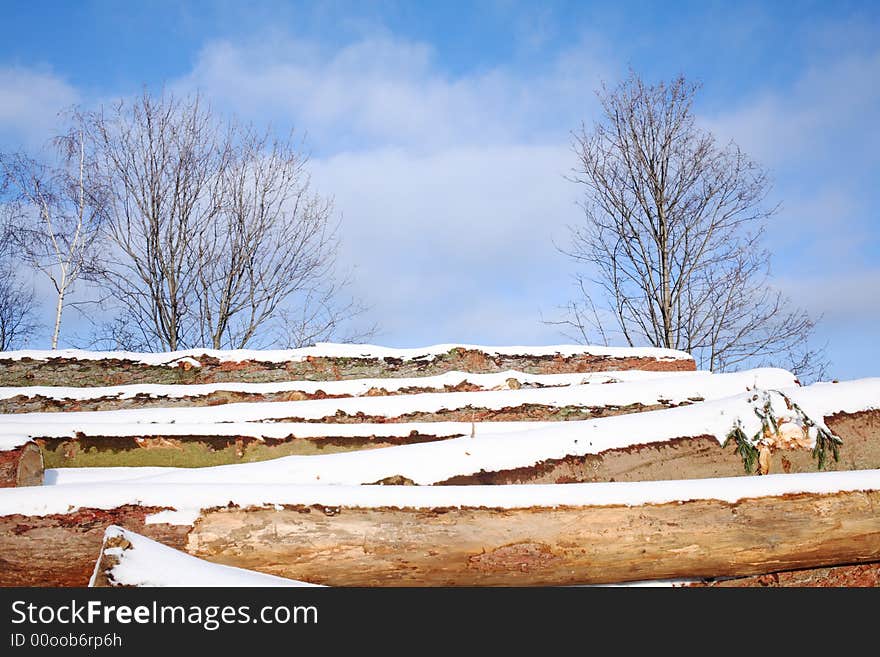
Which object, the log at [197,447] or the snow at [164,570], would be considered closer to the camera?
the snow at [164,570]

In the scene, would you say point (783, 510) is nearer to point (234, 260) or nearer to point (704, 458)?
point (704, 458)

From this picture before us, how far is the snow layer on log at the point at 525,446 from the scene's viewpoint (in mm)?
3666

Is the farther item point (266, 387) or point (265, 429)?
point (266, 387)

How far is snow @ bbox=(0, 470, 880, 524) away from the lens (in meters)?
3.10

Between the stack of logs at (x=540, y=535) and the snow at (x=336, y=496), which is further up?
the snow at (x=336, y=496)

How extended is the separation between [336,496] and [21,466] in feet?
7.48

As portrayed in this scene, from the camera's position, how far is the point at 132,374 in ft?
20.4

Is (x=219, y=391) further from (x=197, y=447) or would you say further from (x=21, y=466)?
(x=21, y=466)

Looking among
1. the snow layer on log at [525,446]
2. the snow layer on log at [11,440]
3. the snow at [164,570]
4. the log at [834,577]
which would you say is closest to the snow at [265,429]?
the snow layer on log at [11,440]

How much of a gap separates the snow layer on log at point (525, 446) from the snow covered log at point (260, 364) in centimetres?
234

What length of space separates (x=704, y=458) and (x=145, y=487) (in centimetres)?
333

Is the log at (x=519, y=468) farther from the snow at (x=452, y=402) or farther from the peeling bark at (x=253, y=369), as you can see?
the peeling bark at (x=253, y=369)

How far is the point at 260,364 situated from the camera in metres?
6.35

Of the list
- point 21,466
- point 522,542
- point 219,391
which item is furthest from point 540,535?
point 219,391
